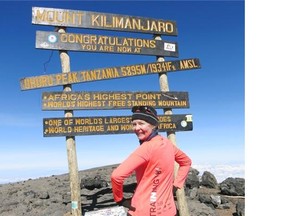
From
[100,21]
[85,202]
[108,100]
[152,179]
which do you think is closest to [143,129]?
[152,179]

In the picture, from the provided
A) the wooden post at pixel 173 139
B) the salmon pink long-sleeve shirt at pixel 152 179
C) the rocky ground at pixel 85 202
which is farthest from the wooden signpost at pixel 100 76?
the salmon pink long-sleeve shirt at pixel 152 179

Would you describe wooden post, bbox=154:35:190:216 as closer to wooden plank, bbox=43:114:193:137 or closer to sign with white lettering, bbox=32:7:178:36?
sign with white lettering, bbox=32:7:178:36

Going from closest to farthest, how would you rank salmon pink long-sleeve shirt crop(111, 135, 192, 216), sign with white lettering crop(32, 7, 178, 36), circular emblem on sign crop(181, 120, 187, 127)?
salmon pink long-sleeve shirt crop(111, 135, 192, 216), sign with white lettering crop(32, 7, 178, 36), circular emblem on sign crop(181, 120, 187, 127)

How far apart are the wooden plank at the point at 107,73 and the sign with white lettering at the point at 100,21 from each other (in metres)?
1.08

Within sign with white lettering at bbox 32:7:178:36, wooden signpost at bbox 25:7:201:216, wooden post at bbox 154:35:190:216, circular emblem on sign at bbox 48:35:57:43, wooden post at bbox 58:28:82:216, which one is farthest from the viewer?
wooden post at bbox 154:35:190:216

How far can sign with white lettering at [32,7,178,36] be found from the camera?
366 inches

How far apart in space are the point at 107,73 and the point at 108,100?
765 millimetres

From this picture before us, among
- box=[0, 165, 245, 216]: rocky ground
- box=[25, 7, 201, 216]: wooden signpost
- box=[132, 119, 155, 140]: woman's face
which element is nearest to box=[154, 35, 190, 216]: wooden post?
box=[25, 7, 201, 216]: wooden signpost

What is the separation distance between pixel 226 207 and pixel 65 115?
232 inches

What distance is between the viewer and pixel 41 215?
10094 millimetres

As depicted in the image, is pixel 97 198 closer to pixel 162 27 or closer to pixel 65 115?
pixel 65 115

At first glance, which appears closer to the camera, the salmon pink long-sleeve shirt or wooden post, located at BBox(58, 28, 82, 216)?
the salmon pink long-sleeve shirt

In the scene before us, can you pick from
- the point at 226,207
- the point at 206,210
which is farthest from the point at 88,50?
the point at 226,207

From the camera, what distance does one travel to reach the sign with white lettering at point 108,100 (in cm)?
909
